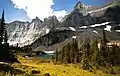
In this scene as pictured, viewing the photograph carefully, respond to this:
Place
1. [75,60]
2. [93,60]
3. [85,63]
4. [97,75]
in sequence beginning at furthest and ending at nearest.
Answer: [75,60] < [93,60] < [85,63] < [97,75]

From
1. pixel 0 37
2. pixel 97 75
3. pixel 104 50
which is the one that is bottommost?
pixel 97 75

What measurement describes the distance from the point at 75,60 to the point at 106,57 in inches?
1081

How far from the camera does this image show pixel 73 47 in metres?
128

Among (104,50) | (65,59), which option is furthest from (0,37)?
(104,50)

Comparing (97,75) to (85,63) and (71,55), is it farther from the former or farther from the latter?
(71,55)

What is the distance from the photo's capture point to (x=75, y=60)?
113938mm

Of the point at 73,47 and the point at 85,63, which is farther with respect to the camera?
the point at 73,47

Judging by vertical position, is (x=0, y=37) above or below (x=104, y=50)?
above

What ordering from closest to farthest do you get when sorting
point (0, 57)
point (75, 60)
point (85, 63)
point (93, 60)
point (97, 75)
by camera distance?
point (97, 75) → point (85, 63) → point (0, 57) → point (93, 60) → point (75, 60)

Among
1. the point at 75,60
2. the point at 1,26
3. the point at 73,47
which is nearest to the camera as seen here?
the point at 1,26

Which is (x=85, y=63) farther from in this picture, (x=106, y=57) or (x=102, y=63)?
(x=106, y=57)

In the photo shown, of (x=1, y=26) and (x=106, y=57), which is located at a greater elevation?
(x=1, y=26)

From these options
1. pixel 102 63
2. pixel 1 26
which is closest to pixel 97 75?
pixel 102 63

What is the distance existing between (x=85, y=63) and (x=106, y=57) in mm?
17165
